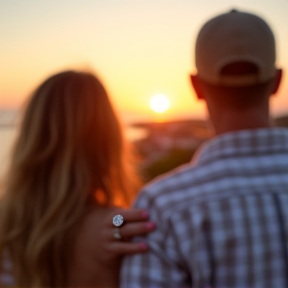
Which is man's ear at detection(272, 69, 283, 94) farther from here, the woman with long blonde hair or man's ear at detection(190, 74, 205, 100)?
the woman with long blonde hair

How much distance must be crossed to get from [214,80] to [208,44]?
4.2 inches

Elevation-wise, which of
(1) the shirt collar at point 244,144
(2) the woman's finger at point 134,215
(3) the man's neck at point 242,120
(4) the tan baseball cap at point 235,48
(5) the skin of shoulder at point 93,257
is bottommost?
(5) the skin of shoulder at point 93,257

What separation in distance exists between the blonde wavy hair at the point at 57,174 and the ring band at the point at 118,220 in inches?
9.1

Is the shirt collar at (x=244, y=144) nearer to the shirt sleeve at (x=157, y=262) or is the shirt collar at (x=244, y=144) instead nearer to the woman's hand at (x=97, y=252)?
the shirt sleeve at (x=157, y=262)

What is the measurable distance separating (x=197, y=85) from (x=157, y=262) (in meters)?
0.51

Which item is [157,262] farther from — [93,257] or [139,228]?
[93,257]

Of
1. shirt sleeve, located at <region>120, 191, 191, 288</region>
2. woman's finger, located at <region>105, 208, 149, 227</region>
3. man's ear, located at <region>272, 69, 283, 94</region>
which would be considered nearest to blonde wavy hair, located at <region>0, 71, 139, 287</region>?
woman's finger, located at <region>105, 208, 149, 227</region>

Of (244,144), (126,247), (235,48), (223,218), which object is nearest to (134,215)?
(126,247)

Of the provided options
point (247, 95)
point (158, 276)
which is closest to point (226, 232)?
point (158, 276)

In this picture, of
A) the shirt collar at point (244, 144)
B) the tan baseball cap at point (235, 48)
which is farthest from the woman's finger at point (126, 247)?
the tan baseball cap at point (235, 48)

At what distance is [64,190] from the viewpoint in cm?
186

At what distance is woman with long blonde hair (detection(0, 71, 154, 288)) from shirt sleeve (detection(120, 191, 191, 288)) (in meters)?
0.25

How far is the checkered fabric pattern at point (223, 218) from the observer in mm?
1278

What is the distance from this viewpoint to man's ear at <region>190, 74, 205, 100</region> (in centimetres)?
145
